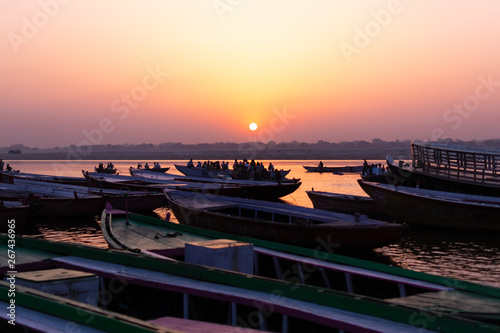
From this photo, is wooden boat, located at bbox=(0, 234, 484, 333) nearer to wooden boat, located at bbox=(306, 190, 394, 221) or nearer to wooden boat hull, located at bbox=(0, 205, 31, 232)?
wooden boat hull, located at bbox=(0, 205, 31, 232)

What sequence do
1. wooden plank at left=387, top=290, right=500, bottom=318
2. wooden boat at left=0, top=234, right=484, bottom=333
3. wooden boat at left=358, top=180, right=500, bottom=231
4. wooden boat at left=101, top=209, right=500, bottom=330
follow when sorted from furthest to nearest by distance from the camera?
1. wooden boat at left=358, top=180, right=500, bottom=231
2. wooden boat at left=101, top=209, right=500, bottom=330
3. wooden plank at left=387, top=290, right=500, bottom=318
4. wooden boat at left=0, top=234, right=484, bottom=333

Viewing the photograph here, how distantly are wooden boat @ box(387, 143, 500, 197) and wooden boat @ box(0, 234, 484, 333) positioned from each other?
19.2 m

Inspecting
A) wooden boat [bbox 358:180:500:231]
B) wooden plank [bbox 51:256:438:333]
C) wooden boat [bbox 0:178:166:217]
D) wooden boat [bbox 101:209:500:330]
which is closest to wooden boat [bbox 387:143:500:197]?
wooden boat [bbox 358:180:500:231]

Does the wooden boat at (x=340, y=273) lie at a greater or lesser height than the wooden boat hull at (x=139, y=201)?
greater

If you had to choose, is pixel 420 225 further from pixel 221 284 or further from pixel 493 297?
pixel 221 284

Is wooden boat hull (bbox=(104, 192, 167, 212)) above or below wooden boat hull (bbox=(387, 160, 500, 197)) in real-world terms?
below

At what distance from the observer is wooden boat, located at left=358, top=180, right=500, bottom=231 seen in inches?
818

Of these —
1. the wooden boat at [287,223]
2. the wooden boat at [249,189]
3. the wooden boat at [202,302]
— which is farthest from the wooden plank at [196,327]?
the wooden boat at [249,189]

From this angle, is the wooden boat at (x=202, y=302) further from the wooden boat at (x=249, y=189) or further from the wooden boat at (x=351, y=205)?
the wooden boat at (x=249, y=189)

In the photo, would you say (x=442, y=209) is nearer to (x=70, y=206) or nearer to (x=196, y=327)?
(x=70, y=206)

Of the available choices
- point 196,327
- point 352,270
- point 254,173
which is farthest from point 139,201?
point 196,327

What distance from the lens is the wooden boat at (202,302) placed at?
5379 mm

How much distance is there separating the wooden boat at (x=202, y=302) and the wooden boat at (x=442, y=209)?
1484cm

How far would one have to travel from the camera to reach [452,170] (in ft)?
87.3
